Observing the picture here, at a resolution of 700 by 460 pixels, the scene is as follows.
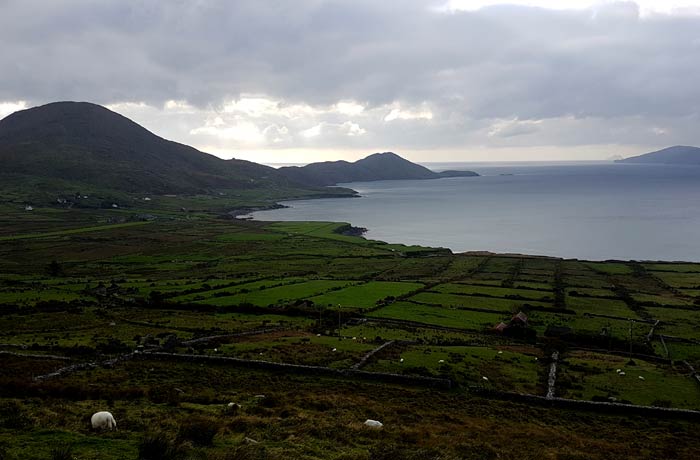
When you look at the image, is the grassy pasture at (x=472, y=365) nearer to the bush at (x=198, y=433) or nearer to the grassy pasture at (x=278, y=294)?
the bush at (x=198, y=433)

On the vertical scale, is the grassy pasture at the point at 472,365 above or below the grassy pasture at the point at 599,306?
above

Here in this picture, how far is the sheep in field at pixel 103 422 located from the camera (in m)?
17.1

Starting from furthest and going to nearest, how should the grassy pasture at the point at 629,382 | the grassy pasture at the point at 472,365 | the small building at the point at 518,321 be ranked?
the small building at the point at 518,321
the grassy pasture at the point at 472,365
the grassy pasture at the point at 629,382

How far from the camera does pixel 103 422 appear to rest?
1722 cm

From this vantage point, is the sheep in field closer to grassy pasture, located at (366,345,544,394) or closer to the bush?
the bush

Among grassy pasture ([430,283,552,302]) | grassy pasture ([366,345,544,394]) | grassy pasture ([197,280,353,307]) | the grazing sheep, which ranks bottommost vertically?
grassy pasture ([430,283,552,302])

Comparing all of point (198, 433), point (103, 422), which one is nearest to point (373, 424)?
point (198, 433)

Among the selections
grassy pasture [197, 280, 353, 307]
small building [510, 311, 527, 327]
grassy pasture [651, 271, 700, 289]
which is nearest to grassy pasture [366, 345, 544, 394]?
small building [510, 311, 527, 327]

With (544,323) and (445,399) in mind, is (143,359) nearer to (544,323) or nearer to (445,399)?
(445,399)

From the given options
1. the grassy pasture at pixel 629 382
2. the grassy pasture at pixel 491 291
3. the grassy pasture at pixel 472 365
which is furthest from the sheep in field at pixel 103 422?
the grassy pasture at pixel 491 291

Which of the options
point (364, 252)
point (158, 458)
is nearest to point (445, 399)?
point (158, 458)

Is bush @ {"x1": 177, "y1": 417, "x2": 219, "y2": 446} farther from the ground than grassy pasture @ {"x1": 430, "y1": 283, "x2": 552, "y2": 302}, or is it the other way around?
bush @ {"x1": 177, "y1": 417, "x2": 219, "y2": 446}

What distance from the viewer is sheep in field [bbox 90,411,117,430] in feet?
56.0

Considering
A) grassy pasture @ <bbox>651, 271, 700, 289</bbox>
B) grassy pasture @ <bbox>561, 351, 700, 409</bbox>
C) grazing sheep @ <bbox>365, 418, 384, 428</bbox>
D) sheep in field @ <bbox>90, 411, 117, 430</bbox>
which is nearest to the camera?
sheep in field @ <bbox>90, 411, 117, 430</bbox>
